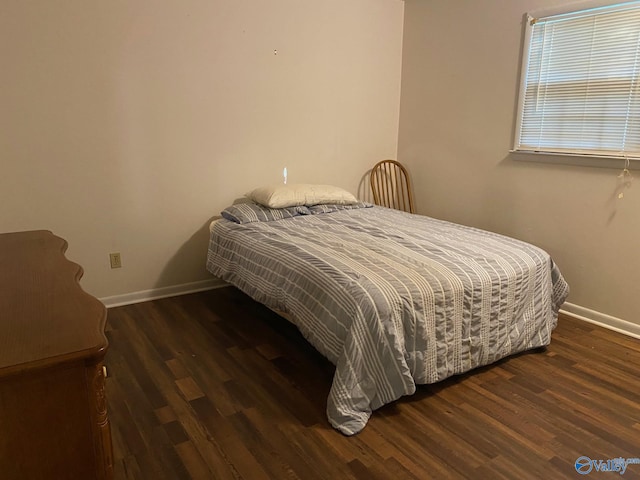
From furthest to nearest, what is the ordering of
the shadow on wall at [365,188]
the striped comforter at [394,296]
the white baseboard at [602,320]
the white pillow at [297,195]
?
the shadow on wall at [365,188]
the white pillow at [297,195]
the white baseboard at [602,320]
the striped comforter at [394,296]

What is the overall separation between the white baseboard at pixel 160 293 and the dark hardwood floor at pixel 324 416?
383 mm

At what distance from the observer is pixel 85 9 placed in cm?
284

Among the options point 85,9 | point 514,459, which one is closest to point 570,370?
point 514,459

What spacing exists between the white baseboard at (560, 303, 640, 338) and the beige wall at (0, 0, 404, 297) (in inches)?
80.0

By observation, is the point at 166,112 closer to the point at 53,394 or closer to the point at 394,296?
the point at 394,296

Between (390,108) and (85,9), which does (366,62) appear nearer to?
(390,108)

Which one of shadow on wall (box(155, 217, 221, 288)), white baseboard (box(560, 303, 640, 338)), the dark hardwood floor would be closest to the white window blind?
white baseboard (box(560, 303, 640, 338))

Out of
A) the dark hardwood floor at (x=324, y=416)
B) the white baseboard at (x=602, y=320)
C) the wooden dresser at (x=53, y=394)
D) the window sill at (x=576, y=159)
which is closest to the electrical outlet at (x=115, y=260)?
the dark hardwood floor at (x=324, y=416)

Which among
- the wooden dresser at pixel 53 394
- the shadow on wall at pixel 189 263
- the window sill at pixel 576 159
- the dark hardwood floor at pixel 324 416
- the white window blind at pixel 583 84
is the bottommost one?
the dark hardwood floor at pixel 324 416

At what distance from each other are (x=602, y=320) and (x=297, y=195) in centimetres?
220

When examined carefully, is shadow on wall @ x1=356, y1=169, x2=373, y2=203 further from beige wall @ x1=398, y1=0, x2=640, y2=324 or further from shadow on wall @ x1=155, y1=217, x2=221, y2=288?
shadow on wall @ x1=155, y1=217, x2=221, y2=288

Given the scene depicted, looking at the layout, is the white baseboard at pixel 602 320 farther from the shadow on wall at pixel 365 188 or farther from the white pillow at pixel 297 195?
the shadow on wall at pixel 365 188

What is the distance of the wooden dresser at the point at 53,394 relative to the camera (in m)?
1.00

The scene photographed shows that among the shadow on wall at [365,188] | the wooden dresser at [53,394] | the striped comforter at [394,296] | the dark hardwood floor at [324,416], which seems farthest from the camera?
the shadow on wall at [365,188]
